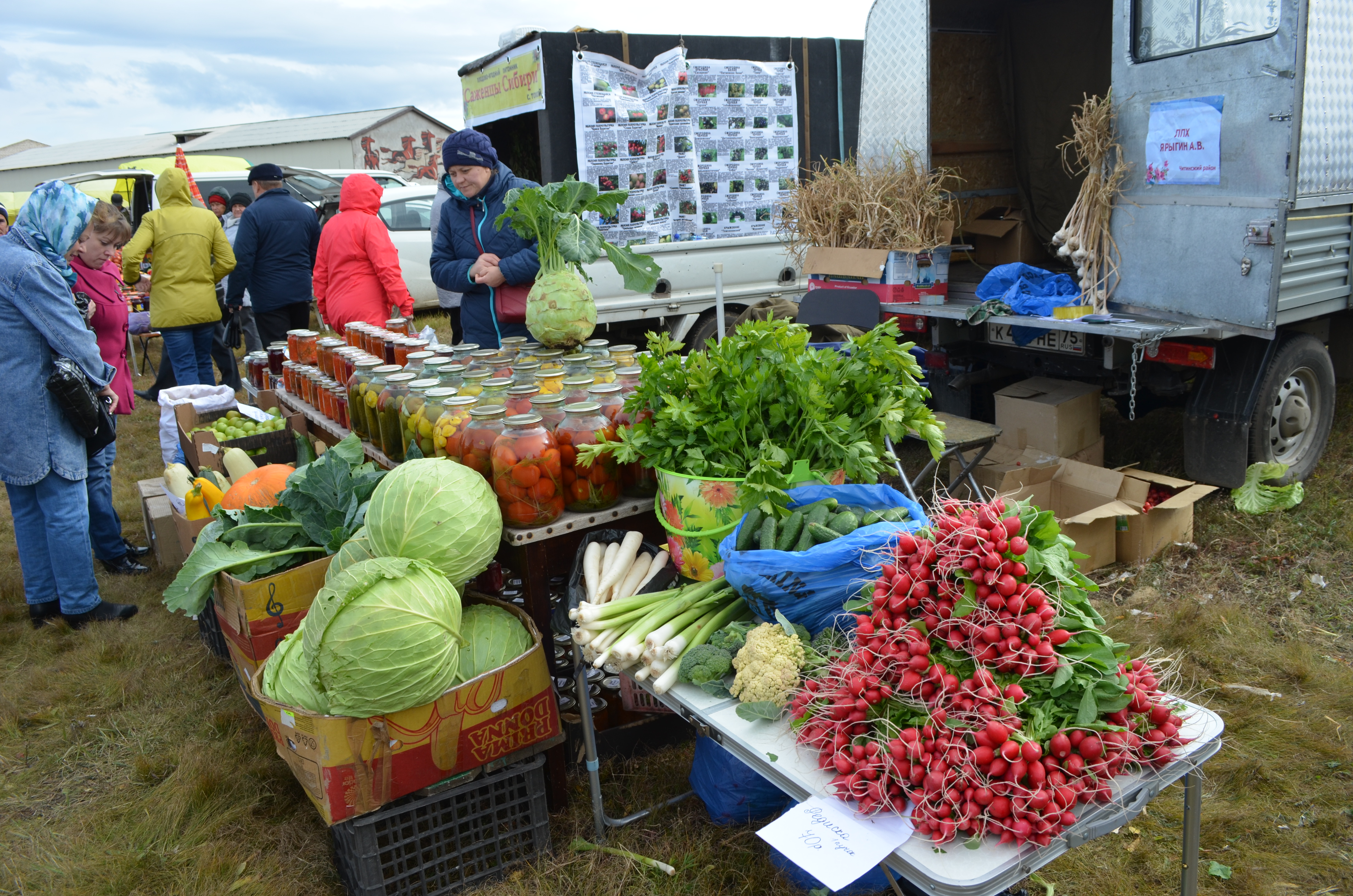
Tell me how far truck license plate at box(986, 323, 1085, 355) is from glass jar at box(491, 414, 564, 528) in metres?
3.30

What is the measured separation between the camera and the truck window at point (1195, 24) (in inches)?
161

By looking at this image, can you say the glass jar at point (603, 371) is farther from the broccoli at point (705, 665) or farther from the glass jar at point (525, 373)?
the broccoli at point (705, 665)

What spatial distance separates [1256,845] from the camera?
2619 millimetres

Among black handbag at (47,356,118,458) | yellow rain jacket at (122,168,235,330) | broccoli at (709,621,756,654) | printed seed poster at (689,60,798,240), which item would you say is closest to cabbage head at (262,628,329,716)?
broccoli at (709,621,756,654)

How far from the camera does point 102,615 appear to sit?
14.8 feet

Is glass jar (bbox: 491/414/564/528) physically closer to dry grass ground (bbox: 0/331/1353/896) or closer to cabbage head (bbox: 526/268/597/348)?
cabbage head (bbox: 526/268/597/348)

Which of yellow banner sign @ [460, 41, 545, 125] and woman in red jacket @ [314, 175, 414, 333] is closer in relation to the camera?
woman in red jacket @ [314, 175, 414, 333]

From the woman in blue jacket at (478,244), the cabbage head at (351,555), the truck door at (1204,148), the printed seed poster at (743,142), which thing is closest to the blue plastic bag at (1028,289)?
the truck door at (1204,148)

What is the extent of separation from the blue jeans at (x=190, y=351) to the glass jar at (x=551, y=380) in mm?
5372

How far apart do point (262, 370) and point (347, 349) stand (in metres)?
2.12

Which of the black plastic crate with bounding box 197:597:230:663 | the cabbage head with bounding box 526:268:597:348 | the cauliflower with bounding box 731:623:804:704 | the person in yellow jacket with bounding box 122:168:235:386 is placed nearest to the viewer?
the cauliflower with bounding box 731:623:804:704

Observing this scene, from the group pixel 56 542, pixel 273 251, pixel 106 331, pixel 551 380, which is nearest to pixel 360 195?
pixel 273 251

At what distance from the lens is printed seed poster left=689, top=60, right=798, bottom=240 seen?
730 cm

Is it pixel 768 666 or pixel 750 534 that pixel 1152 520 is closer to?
pixel 750 534
